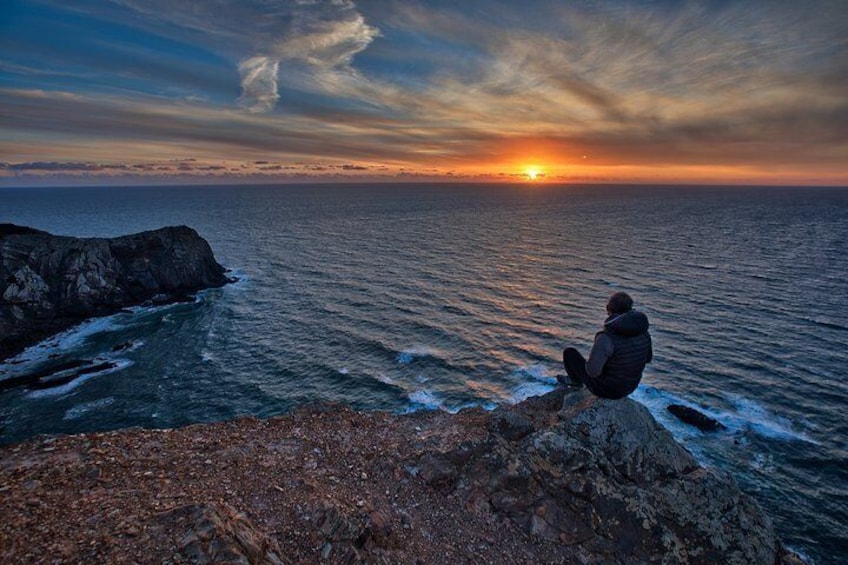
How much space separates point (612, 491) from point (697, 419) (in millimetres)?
20907

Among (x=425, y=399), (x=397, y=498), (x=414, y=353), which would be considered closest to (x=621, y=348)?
(x=397, y=498)

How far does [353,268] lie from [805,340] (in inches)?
2373

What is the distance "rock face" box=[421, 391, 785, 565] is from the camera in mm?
12422

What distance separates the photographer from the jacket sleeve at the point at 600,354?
12.2 metres

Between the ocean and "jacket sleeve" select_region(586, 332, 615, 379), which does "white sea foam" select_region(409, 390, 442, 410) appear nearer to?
the ocean

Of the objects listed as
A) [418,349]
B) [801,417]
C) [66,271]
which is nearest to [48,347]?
[66,271]

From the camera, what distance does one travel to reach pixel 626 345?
1221 cm

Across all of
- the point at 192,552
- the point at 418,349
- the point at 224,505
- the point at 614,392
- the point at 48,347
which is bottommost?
the point at 48,347

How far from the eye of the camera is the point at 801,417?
29.7 meters

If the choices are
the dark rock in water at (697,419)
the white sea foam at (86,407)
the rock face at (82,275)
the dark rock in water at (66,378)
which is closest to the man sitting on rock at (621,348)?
the dark rock in water at (697,419)

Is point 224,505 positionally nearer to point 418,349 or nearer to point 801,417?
point 418,349

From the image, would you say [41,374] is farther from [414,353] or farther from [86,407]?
[414,353]

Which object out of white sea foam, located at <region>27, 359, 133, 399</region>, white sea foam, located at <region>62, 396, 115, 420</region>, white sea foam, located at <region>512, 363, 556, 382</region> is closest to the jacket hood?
white sea foam, located at <region>512, 363, 556, 382</region>

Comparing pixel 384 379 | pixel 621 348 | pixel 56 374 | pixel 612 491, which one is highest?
pixel 621 348
